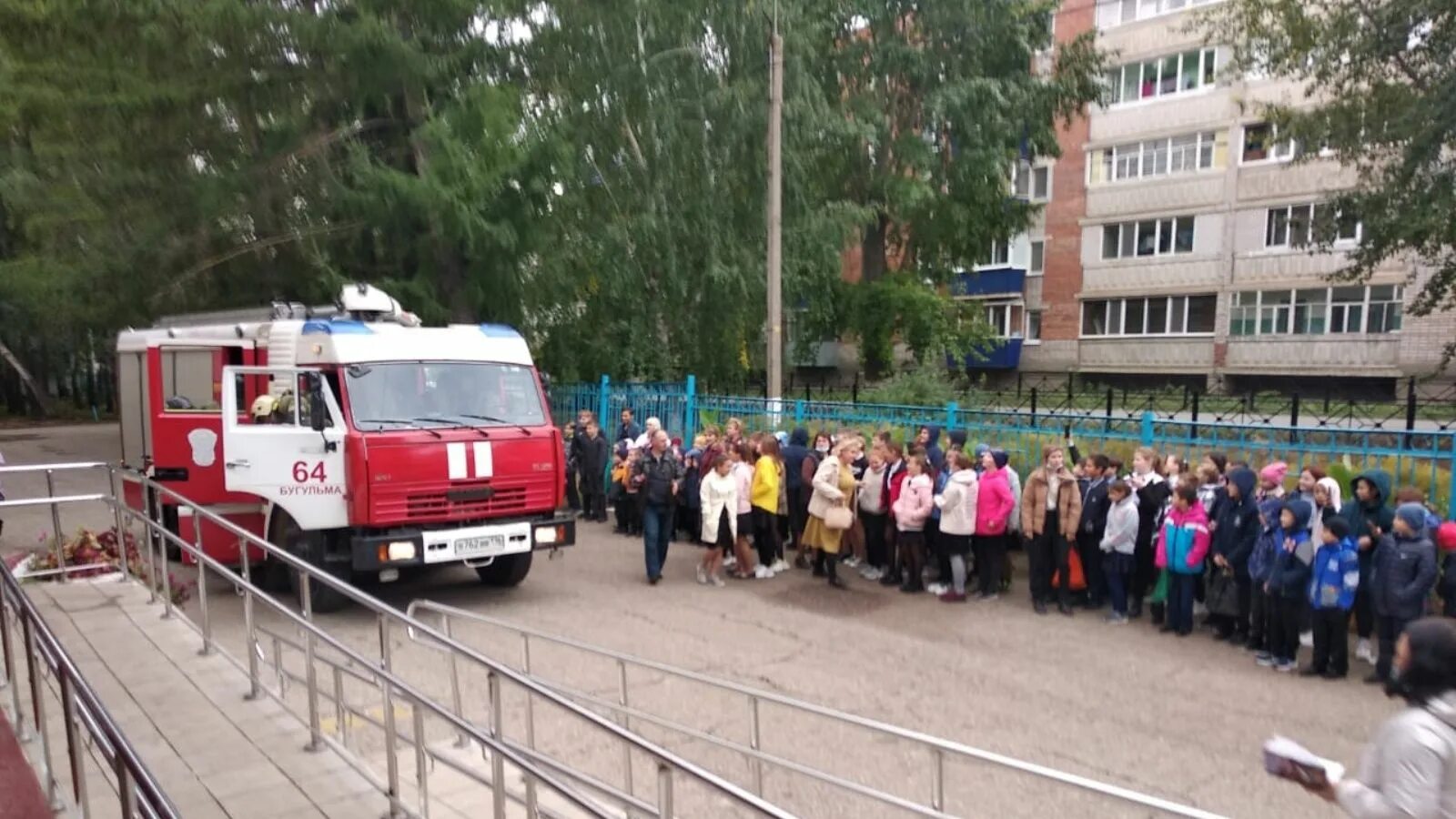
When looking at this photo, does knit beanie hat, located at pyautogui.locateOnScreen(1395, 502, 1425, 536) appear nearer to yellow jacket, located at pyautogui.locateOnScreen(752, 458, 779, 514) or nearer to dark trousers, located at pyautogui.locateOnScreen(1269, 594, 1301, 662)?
dark trousers, located at pyautogui.locateOnScreen(1269, 594, 1301, 662)

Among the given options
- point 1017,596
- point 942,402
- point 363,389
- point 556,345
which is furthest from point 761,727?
point 556,345

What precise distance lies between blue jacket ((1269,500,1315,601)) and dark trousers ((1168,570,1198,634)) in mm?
811

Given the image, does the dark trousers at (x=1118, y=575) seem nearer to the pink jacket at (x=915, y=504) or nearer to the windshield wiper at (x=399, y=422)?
the pink jacket at (x=915, y=504)

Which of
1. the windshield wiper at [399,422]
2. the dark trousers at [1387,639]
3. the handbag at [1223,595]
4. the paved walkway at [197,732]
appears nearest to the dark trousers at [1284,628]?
the handbag at [1223,595]

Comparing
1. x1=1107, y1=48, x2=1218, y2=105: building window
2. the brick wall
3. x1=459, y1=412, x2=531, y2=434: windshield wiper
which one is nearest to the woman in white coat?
x1=459, y1=412, x2=531, y2=434: windshield wiper

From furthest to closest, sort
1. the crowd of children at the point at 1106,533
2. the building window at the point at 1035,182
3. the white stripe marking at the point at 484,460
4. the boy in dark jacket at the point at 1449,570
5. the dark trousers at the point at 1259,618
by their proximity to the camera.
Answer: the building window at the point at 1035,182 → the white stripe marking at the point at 484,460 → the dark trousers at the point at 1259,618 → the crowd of children at the point at 1106,533 → the boy in dark jacket at the point at 1449,570

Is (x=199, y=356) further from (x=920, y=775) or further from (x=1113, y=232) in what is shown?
(x=1113, y=232)

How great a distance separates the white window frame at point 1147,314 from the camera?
29.0 meters

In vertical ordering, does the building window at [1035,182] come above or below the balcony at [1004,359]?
above

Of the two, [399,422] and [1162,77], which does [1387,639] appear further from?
[1162,77]

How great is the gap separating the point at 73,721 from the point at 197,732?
159 centimetres

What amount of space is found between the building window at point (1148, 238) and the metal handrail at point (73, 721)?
3096cm

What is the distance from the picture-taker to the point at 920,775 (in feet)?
16.4

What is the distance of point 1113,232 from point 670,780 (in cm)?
3175
